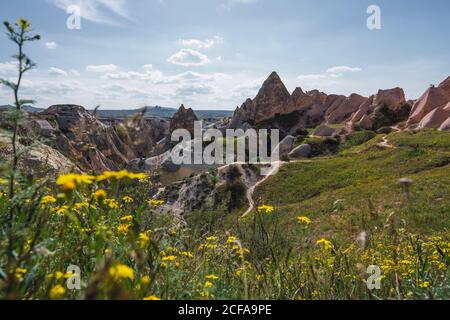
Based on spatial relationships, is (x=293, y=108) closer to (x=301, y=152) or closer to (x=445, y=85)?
A: (x=445, y=85)

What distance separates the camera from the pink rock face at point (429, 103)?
6531cm

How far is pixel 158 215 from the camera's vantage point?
5.68 metres

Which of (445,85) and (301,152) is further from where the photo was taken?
(445,85)

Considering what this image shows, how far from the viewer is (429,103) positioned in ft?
217

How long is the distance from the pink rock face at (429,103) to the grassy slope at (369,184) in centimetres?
1320

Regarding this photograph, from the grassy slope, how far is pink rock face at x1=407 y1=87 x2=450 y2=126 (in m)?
13.2

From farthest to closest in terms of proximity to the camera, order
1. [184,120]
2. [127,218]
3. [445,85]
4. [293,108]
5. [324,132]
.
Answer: [184,120]
[293,108]
[324,132]
[445,85]
[127,218]

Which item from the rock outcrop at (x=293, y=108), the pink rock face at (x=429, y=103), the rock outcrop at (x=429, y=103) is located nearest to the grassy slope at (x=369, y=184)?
the rock outcrop at (x=429, y=103)

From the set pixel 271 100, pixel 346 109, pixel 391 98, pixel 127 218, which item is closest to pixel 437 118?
pixel 391 98

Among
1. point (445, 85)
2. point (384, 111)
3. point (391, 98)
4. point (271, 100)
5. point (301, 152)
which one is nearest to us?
point (301, 152)

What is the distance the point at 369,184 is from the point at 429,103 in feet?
136

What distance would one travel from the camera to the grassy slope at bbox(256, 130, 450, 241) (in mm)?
21505
